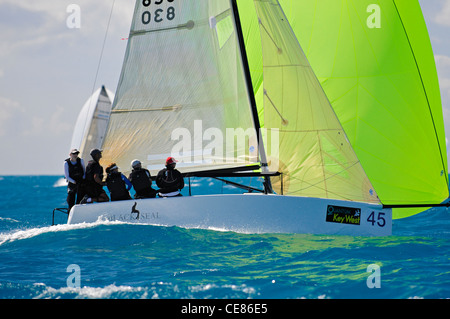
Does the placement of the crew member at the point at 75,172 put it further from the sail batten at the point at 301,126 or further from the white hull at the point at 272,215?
the sail batten at the point at 301,126

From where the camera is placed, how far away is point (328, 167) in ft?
31.1

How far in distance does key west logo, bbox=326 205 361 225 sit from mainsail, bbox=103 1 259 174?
155 cm

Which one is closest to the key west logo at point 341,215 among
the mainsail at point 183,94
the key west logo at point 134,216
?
the mainsail at point 183,94

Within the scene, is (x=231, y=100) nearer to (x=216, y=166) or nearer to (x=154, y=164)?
(x=216, y=166)

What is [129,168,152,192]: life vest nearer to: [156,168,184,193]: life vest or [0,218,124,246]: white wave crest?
[156,168,184,193]: life vest

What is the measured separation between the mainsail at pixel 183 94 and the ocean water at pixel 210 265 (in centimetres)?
154

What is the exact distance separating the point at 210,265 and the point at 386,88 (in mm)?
4940

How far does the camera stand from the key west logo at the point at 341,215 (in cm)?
903

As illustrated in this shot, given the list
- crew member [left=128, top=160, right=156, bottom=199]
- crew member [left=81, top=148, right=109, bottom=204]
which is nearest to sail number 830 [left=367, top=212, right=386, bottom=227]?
crew member [left=128, top=160, right=156, bottom=199]

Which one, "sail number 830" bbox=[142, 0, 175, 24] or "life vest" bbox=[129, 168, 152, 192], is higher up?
"sail number 830" bbox=[142, 0, 175, 24]

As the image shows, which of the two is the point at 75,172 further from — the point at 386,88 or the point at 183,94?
the point at 386,88

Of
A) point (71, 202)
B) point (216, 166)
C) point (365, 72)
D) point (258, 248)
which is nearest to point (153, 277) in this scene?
point (258, 248)

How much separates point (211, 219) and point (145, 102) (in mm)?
2620

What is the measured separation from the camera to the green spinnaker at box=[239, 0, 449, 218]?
Answer: 9781 millimetres
